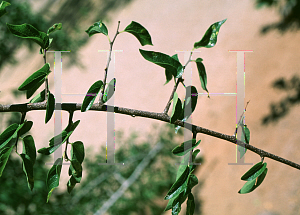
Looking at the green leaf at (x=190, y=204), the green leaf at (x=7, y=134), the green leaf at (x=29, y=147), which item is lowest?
the green leaf at (x=190, y=204)

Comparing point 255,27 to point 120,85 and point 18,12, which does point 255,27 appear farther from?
point 18,12

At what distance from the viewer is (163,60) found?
0.34 m

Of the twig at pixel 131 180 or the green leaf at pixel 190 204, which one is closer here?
the green leaf at pixel 190 204

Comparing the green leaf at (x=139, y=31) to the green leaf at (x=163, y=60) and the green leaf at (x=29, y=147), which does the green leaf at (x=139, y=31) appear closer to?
the green leaf at (x=163, y=60)

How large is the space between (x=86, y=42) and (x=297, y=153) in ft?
6.80

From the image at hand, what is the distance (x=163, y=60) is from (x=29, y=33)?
178mm

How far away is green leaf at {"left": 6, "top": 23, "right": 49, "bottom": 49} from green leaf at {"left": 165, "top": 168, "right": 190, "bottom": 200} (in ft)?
0.84

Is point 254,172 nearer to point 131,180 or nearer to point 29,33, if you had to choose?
point 29,33

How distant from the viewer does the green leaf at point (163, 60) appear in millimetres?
319

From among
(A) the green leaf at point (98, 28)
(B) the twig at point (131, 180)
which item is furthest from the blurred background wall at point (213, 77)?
(A) the green leaf at point (98, 28)

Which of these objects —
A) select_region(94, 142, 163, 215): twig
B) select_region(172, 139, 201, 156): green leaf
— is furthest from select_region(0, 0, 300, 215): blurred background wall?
select_region(172, 139, 201, 156): green leaf

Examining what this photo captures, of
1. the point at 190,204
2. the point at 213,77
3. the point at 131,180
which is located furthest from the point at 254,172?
the point at 213,77

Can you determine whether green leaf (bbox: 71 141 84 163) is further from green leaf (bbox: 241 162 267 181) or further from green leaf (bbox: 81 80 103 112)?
green leaf (bbox: 241 162 267 181)

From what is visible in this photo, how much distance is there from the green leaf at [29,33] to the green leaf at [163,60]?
135 millimetres
